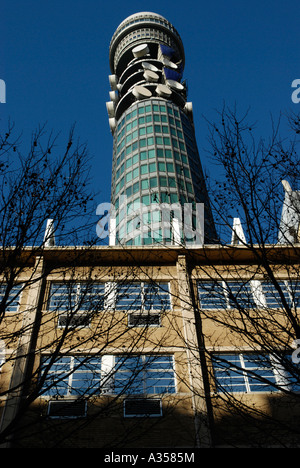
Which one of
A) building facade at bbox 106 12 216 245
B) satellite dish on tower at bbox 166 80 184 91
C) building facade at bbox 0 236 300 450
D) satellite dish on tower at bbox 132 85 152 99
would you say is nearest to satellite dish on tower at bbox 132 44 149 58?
building facade at bbox 106 12 216 245

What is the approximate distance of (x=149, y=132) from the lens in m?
48.2

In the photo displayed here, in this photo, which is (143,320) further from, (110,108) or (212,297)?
(110,108)

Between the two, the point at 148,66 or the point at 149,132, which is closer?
the point at 149,132

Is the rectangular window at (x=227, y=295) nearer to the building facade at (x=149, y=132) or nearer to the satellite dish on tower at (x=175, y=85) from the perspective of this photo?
the building facade at (x=149, y=132)

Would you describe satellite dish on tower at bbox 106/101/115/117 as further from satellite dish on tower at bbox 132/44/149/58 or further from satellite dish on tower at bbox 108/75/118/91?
satellite dish on tower at bbox 132/44/149/58

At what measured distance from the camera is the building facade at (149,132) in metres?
38.9

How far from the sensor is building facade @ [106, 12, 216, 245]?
3891 centimetres

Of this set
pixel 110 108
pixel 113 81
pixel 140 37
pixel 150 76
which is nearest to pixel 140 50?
pixel 113 81

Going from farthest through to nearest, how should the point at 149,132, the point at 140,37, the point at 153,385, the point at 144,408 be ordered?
1. the point at 140,37
2. the point at 149,132
3. the point at 153,385
4. the point at 144,408
